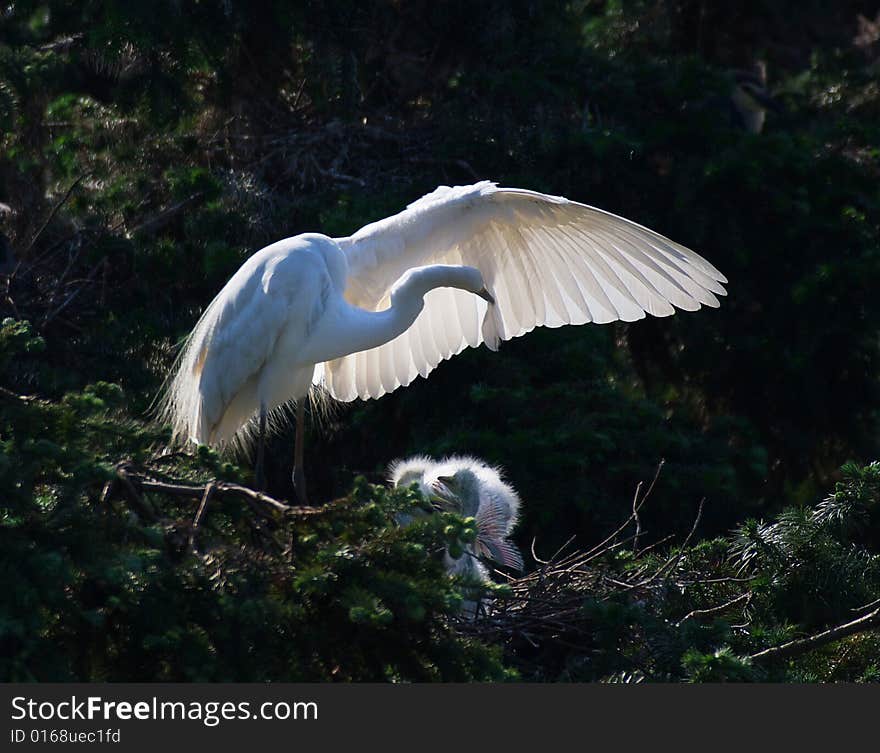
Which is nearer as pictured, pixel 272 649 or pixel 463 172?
pixel 272 649

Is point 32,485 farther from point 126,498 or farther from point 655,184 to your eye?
point 655,184

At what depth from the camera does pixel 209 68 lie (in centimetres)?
538

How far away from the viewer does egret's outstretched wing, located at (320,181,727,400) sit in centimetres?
395

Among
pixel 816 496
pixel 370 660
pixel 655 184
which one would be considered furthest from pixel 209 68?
pixel 370 660

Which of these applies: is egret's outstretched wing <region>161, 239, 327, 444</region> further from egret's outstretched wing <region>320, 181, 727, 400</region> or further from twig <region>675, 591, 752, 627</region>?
twig <region>675, 591, 752, 627</region>

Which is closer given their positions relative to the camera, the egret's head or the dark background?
the egret's head

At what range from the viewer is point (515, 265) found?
4.23 meters

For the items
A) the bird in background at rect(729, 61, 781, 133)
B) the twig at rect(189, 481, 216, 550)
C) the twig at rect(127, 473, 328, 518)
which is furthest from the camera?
the bird in background at rect(729, 61, 781, 133)

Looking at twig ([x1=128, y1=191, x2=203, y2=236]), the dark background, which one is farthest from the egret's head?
twig ([x1=128, y1=191, x2=203, y2=236])

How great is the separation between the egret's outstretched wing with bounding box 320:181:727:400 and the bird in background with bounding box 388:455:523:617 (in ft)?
1.17

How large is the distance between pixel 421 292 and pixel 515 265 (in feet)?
1.55

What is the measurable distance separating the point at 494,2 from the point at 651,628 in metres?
3.63

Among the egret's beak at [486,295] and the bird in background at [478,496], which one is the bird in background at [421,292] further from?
the bird in background at [478,496]

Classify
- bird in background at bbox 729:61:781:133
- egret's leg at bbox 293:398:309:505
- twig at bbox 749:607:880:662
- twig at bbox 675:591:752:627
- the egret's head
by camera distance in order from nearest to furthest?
twig at bbox 749:607:880:662 < twig at bbox 675:591:752:627 < the egret's head < egret's leg at bbox 293:398:309:505 < bird in background at bbox 729:61:781:133
